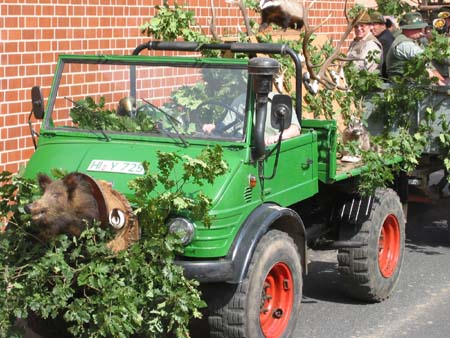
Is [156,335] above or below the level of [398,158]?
below

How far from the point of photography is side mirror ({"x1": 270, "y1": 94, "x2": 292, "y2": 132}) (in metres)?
6.43

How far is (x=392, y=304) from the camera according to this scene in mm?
8312

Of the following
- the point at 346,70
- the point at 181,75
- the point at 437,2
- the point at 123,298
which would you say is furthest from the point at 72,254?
the point at 437,2

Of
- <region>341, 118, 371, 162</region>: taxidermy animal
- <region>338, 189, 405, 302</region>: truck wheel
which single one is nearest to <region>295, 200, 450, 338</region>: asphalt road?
<region>338, 189, 405, 302</region>: truck wheel

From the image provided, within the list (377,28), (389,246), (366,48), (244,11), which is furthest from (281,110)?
(377,28)

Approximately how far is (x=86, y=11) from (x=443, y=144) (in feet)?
13.6

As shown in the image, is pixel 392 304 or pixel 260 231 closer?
pixel 260 231

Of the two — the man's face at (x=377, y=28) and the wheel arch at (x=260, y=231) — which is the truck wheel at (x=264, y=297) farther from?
the man's face at (x=377, y=28)

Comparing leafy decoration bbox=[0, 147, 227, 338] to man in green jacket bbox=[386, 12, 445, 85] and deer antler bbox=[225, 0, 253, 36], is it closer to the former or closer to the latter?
deer antler bbox=[225, 0, 253, 36]

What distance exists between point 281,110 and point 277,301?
52.8 inches

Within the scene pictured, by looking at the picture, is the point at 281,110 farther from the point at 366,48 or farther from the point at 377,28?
the point at 377,28

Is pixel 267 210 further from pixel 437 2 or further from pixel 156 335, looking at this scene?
pixel 437 2

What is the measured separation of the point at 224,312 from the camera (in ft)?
20.4

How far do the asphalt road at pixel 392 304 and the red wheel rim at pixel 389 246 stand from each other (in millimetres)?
298
